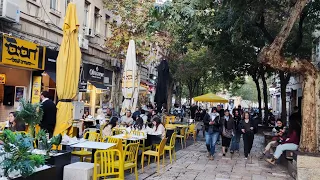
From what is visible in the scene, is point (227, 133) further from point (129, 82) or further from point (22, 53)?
point (22, 53)

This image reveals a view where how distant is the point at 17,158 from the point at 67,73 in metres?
4.36

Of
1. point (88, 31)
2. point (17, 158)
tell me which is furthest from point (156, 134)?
point (88, 31)

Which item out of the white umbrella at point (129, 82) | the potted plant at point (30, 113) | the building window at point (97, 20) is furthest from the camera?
the building window at point (97, 20)

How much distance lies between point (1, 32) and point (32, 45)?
1893mm

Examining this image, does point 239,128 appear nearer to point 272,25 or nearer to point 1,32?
point 272,25

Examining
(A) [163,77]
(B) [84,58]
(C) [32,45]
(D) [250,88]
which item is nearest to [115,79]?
(B) [84,58]

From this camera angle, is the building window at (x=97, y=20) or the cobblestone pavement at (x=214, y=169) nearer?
the cobblestone pavement at (x=214, y=169)

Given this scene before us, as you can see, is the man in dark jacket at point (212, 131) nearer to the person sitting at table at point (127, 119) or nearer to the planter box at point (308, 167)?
the person sitting at table at point (127, 119)

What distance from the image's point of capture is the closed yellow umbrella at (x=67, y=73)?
8.07 metres

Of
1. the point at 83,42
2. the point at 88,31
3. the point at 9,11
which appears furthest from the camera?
the point at 88,31

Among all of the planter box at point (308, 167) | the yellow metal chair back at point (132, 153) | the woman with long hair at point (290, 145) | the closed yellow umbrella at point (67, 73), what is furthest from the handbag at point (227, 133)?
the closed yellow umbrella at point (67, 73)

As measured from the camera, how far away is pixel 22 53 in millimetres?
13094

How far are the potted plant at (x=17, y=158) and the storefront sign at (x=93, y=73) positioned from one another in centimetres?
1484

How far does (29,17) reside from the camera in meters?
13.7
